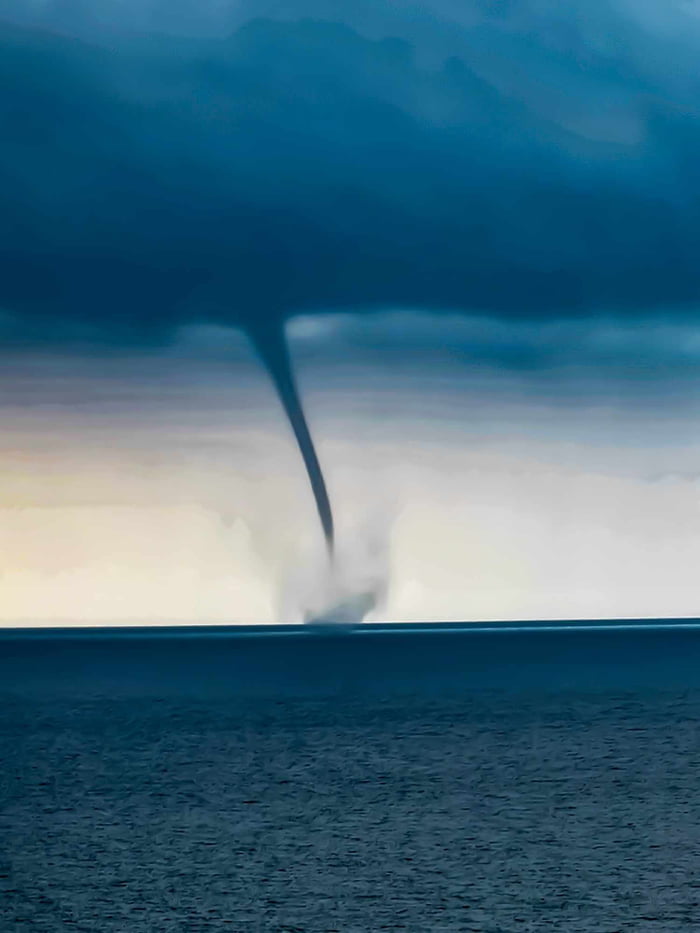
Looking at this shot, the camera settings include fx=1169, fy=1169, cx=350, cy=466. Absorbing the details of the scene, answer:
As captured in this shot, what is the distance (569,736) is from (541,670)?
263 feet

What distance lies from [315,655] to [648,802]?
6027 inches

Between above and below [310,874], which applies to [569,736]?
above

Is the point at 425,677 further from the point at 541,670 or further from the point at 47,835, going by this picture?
the point at 47,835

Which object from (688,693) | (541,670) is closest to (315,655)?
(541,670)

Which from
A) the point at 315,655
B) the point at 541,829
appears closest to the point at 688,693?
the point at 541,829

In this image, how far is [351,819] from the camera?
73.8 ft

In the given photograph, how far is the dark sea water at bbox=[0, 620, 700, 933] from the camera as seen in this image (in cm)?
1388

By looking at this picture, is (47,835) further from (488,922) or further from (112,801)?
(488,922)

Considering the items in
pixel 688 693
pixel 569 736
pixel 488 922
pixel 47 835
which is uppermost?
pixel 688 693

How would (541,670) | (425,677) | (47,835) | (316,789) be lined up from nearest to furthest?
(47,835) → (316,789) → (425,677) → (541,670)

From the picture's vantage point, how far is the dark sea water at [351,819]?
13883 millimetres

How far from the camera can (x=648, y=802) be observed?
25.2 m

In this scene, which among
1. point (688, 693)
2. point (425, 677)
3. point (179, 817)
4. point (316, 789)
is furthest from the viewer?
point (425, 677)

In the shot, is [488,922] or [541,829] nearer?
[488,922]
